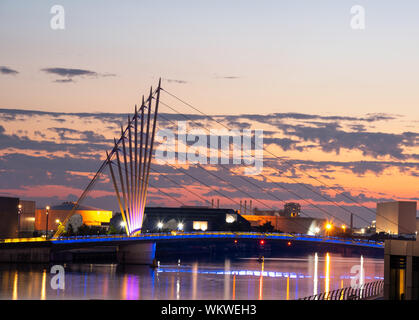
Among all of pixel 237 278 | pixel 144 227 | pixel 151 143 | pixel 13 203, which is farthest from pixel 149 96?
pixel 144 227

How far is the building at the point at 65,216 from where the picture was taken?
17900 cm

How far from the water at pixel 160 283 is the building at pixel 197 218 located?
7244 cm

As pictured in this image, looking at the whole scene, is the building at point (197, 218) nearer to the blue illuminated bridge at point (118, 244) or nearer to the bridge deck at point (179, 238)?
the blue illuminated bridge at point (118, 244)

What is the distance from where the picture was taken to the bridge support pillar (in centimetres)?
11762

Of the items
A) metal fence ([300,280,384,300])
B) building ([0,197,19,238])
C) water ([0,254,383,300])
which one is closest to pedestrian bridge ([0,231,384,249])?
water ([0,254,383,300])

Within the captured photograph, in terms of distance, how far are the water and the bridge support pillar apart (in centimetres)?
395

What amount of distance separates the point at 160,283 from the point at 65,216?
9787 cm

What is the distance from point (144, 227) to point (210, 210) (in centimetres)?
1911

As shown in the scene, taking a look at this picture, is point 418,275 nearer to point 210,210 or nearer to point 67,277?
point 67,277

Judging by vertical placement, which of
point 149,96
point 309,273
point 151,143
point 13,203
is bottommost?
point 309,273

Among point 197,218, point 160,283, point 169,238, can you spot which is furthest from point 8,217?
point 197,218

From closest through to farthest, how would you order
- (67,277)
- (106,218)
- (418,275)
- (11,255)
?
1. (418,275)
2. (67,277)
3. (11,255)
4. (106,218)

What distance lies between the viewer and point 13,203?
12050 centimetres
